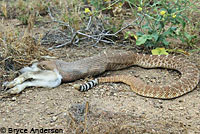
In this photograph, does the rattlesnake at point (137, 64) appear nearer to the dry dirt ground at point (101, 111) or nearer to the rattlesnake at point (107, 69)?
the rattlesnake at point (107, 69)

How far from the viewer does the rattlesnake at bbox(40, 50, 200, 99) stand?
4995 millimetres

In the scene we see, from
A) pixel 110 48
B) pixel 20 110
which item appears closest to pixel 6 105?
pixel 20 110

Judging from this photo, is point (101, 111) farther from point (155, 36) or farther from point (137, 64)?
point (155, 36)

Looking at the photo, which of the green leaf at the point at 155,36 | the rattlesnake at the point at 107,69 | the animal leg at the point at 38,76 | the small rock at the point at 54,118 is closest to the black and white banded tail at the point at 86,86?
the rattlesnake at the point at 107,69

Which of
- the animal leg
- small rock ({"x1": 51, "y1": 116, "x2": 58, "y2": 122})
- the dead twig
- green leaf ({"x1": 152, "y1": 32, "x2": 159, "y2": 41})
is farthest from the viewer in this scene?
the dead twig

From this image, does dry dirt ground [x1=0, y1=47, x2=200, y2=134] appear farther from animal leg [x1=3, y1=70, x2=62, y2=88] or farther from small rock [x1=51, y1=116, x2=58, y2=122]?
animal leg [x1=3, y1=70, x2=62, y2=88]

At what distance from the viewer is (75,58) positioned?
641cm

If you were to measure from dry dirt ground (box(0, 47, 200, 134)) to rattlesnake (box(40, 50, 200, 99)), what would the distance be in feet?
0.45

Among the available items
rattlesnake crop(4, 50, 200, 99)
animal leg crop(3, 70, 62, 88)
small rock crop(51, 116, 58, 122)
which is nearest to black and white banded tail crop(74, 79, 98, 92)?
rattlesnake crop(4, 50, 200, 99)

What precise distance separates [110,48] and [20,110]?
10.9 feet

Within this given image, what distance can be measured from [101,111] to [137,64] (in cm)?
249

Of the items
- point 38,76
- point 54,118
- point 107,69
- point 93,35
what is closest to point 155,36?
point 107,69

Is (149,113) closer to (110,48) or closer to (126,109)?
(126,109)

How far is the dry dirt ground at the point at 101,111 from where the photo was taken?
12.7 feet
